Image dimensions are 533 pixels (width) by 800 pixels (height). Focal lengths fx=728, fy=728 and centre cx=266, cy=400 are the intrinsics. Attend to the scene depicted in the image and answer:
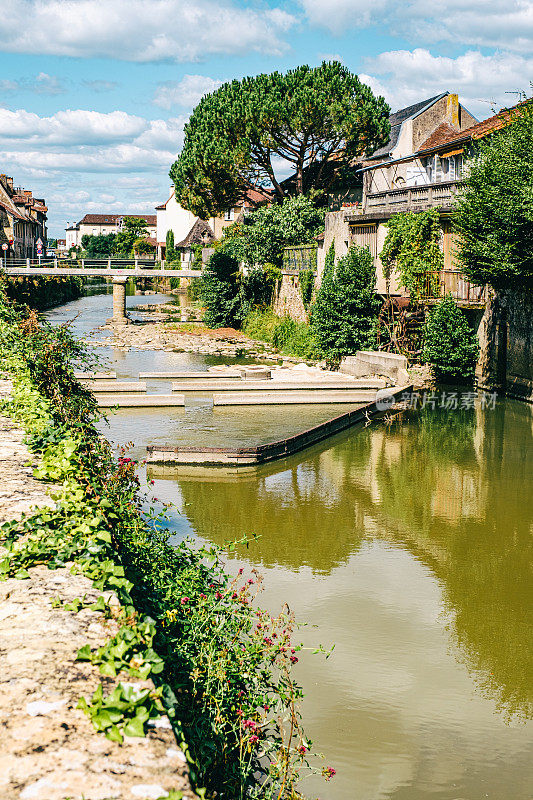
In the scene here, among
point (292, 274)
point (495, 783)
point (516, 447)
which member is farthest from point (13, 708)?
point (292, 274)

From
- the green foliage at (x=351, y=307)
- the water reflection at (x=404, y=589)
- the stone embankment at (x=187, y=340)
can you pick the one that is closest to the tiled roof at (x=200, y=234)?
the stone embankment at (x=187, y=340)

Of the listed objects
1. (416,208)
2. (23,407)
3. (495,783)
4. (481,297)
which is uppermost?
(416,208)

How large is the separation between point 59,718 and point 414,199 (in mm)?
29181

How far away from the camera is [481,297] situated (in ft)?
88.0

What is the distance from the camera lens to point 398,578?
35.9 feet

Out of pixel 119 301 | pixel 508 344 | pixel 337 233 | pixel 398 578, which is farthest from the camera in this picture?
pixel 119 301

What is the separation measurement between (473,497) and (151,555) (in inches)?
374

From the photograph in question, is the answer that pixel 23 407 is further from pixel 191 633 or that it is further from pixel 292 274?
pixel 292 274

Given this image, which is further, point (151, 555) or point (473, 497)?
point (473, 497)

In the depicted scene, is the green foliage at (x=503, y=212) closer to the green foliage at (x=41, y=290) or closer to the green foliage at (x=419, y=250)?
the green foliage at (x=419, y=250)

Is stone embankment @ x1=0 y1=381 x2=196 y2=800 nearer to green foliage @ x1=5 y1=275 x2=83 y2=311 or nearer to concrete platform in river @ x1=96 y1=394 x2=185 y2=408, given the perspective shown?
concrete platform in river @ x1=96 y1=394 x2=185 y2=408

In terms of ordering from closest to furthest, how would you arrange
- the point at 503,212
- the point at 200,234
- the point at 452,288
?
the point at 503,212 < the point at 452,288 < the point at 200,234

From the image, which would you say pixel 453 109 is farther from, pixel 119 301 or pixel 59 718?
pixel 59 718

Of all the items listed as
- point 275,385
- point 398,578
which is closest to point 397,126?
point 275,385
